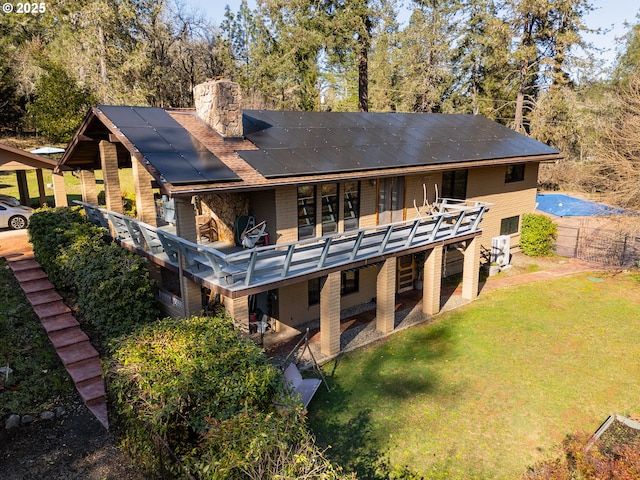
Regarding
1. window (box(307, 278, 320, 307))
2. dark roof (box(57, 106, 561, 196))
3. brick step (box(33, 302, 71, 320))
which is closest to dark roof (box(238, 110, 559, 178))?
dark roof (box(57, 106, 561, 196))

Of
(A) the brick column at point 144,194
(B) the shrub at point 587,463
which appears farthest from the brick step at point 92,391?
(B) the shrub at point 587,463

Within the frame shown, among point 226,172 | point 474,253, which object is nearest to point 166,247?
point 226,172

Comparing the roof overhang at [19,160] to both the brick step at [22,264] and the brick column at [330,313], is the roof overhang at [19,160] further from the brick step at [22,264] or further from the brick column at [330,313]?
the brick column at [330,313]

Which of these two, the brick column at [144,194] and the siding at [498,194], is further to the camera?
the siding at [498,194]

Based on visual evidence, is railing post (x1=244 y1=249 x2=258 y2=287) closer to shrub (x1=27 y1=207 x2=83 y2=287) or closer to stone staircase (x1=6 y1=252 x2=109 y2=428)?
Answer: stone staircase (x1=6 y1=252 x2=109 y2=428)

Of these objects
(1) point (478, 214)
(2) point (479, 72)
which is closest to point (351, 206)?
(1) point (478, 214)
